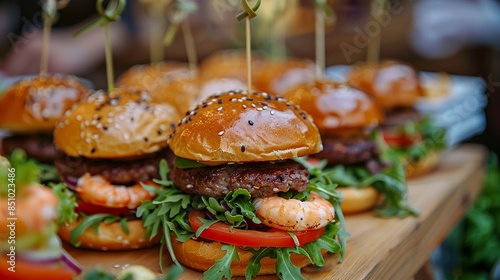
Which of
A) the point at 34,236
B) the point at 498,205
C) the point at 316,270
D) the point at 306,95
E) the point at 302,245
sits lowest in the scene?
the point at 498,205

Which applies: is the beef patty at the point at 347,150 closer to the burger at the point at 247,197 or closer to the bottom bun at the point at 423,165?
the bottom bun at the point at 423,165

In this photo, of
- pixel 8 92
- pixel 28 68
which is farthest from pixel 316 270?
pixel 28 68

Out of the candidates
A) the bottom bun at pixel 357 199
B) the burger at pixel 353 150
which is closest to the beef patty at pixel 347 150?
the burger at pixel 353 150

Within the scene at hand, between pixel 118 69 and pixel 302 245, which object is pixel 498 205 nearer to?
pixel 302 245

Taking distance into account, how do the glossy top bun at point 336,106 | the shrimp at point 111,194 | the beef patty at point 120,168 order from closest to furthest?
the shrimp at point 111,194 < the beef patty at point 120,168 < the glossy top bun at point 336,106

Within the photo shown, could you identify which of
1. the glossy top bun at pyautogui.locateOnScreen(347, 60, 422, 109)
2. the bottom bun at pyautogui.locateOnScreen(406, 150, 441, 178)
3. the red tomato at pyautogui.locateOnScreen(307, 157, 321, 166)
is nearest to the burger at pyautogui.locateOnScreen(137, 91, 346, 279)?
the red tomato at pyautogui.locateOnScreen(307, 157, 321, 166)

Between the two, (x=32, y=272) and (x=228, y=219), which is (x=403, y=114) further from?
(x=32, y=272)

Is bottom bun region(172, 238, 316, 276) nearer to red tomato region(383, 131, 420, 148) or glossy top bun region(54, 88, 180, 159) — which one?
glossy top bun region(54, 88, 180, 159)

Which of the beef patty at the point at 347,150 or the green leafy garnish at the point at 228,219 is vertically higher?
the green leafy garnish at the point at 228,219
